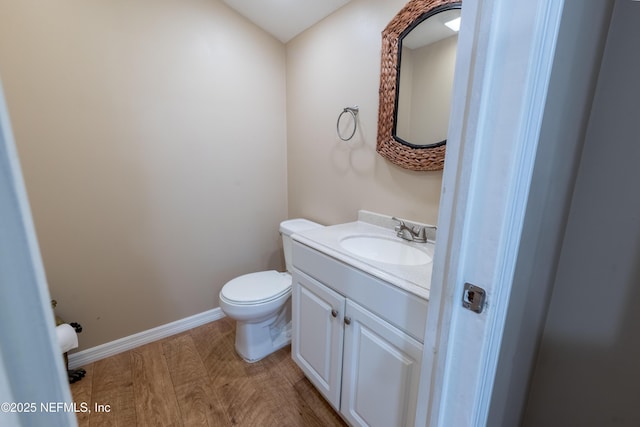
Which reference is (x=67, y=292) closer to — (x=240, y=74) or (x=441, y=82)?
(x=240, y=74)

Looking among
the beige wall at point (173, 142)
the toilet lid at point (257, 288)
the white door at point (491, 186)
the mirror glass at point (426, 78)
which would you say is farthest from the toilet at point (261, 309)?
the white door at point (491, 186)

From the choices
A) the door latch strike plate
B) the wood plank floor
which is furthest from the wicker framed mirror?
the wood plank floor

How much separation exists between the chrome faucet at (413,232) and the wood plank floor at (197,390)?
0.94m

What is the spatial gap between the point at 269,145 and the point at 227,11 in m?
0.88

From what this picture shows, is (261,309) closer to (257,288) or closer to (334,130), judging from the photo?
(257,288)

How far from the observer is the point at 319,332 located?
1.28 metres

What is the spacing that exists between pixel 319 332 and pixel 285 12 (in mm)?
1902

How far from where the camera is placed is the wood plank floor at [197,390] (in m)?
1.33

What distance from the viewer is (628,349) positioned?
0.82 metres

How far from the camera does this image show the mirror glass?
1.20m

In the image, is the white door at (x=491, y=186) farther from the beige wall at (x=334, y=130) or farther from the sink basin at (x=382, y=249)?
the beige wall at (x=334, y=130)

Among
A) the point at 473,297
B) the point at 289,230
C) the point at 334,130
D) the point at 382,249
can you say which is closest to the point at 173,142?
the point at 289,230

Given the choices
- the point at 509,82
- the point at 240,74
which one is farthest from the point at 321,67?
the point at 509,82

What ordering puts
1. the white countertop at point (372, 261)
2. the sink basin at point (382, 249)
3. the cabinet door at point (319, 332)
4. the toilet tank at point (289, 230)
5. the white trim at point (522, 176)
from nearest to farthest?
the white trim at point (522, 176), the white countertop at point (372, 261), the cabinet door at point (319, 332), the sink basin at point (382, 249), the toilet tank at point (289, 230)
